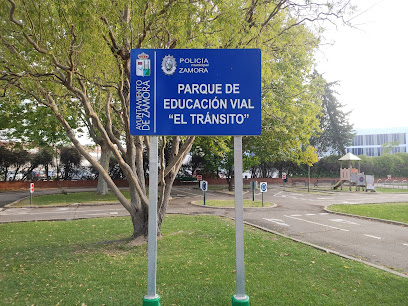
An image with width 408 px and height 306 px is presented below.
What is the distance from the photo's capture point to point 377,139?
8662 cm

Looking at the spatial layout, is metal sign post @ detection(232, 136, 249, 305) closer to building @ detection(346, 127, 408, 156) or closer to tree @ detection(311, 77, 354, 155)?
tree @ detection(311, 77, 354, 155)

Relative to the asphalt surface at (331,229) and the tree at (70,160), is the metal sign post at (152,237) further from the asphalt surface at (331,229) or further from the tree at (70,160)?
the tree at (70,160)

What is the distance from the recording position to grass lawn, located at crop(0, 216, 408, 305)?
4707mm

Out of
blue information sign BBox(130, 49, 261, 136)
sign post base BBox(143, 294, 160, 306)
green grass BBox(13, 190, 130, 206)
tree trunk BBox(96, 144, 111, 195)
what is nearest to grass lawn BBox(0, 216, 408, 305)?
sign post base BBox(143, 294, 160, 306)

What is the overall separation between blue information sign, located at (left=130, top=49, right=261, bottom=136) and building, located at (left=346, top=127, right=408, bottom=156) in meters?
91.0

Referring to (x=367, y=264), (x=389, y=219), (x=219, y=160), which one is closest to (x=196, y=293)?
(x=367, y=264)

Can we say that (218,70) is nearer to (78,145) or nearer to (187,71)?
(187,71)

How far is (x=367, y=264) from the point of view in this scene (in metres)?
6.62

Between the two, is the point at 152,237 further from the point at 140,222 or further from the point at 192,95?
the point at 140,222

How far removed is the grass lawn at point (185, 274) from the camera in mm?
4707

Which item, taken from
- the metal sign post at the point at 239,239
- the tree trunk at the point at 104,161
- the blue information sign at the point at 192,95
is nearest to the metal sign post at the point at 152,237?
the blue information sign at the point at 192,95

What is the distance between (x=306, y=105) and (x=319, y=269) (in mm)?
8257

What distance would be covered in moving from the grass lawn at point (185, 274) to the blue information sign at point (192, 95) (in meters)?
2.58

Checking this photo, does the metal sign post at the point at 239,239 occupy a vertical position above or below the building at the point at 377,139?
below
